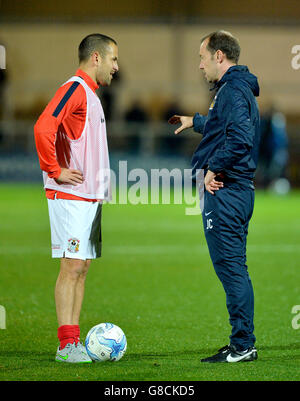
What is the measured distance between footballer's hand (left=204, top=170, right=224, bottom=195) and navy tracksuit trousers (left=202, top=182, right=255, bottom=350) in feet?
0.12

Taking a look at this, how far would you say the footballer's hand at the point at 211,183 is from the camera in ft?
18.7

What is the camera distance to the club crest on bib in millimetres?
5840

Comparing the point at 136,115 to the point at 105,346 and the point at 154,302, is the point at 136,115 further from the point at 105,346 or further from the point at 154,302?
the point at 105,346

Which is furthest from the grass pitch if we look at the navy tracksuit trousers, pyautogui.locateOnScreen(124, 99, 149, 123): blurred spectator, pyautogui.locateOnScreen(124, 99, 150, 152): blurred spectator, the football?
pyautogui.locateOnScreen(124, 99, 149, 123): blurred spectator

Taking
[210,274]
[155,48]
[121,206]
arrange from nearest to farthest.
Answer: [210,274], [121,206], [155,48]

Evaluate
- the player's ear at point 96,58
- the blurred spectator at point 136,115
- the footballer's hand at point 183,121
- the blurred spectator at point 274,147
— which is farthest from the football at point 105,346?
the blurred spectator at point 136,115

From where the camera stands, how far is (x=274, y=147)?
944 inches

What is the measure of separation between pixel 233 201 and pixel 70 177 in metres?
1.14

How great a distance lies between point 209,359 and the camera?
19.1ft

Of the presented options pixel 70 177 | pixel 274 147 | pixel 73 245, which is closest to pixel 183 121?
pixel 70 177

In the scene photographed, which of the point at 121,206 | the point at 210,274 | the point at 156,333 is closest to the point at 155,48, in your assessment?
the point at 121,206
